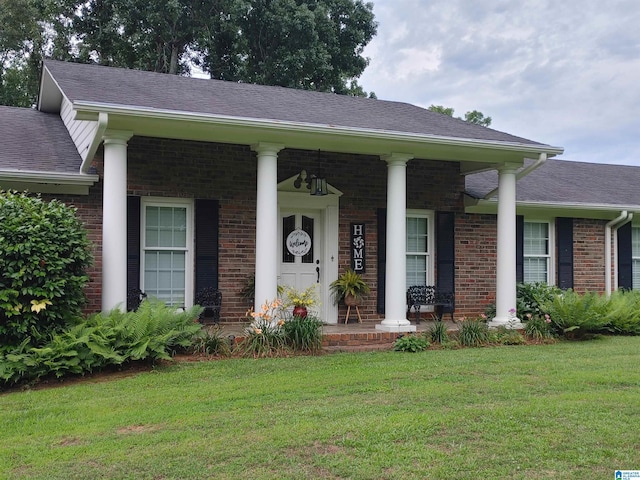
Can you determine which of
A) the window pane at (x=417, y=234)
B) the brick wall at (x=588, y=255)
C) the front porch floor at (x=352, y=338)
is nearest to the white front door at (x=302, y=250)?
the front porch floor at (x=352, y=338)

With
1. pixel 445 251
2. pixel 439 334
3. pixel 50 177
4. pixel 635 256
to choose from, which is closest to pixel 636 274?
pixel 635 256

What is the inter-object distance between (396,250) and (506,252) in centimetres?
190

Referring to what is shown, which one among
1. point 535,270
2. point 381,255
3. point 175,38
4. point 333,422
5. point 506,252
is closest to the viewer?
point 333,422

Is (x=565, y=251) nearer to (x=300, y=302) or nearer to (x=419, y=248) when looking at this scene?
(x=419, y=248)

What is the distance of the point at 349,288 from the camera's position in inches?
395

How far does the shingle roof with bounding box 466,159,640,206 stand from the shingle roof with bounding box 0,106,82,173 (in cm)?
673

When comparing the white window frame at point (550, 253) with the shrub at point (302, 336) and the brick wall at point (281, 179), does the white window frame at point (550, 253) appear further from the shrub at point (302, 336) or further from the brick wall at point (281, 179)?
the shrub at point (302, 336)

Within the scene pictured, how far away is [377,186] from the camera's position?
10.7 metres

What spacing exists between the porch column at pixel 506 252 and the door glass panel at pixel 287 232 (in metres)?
3.22

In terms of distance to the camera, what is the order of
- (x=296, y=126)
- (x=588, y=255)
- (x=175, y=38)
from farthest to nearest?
(x=175, y=38) < (x=588, y=255) < (x=296, y=126)

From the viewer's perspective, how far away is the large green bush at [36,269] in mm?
6395

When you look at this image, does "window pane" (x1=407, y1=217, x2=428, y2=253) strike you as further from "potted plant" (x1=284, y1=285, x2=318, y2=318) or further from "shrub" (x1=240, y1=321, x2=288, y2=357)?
"shrub" (x1=240, y1=321, x2=288, y2=357)

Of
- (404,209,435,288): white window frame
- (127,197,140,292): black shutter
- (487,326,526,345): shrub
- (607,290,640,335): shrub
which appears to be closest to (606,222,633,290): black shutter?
(607,290,640,335): shrub

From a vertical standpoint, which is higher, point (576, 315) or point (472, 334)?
point (576, 315)
